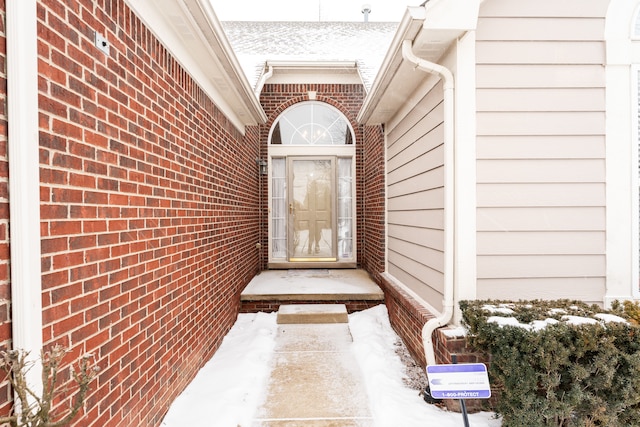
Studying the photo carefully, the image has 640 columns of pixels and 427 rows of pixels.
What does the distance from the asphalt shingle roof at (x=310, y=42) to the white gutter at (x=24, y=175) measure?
4770mm

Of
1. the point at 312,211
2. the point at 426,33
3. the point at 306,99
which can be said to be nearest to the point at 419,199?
the point at 426,33

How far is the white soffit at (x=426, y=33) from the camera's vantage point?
8.34 ft

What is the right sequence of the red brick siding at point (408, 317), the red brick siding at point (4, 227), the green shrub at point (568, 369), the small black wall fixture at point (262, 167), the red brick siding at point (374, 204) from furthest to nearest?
the small black wall fixture at point (262, 167)
the red brick siding at point (374, 204)
the red brick siding at point (408, 317)
the green shrub at point (568, 369)
the red brick siding at point (4, 227)

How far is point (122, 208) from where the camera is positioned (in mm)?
2033

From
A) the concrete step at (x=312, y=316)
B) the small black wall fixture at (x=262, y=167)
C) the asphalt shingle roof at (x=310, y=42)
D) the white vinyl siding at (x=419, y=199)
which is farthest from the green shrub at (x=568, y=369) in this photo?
the small black wall fixture at (x=262, y=167)

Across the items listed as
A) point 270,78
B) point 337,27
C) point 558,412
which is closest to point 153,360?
point 558,412

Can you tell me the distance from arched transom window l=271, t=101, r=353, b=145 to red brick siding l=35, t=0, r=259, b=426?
3684 mm

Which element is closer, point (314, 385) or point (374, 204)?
point (314, 385)

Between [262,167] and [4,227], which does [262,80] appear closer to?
[262,167]

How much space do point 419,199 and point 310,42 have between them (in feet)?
18.3

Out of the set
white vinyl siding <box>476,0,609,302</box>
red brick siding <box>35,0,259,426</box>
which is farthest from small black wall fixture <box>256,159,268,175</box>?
white vinyl siding <box>476,0,609,302</box>

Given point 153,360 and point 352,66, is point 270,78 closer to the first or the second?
point 352,66

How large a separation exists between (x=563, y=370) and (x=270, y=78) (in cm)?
659

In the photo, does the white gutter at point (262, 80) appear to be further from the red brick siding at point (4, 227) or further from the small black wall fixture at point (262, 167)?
the red brick siding at point (4, 227)
